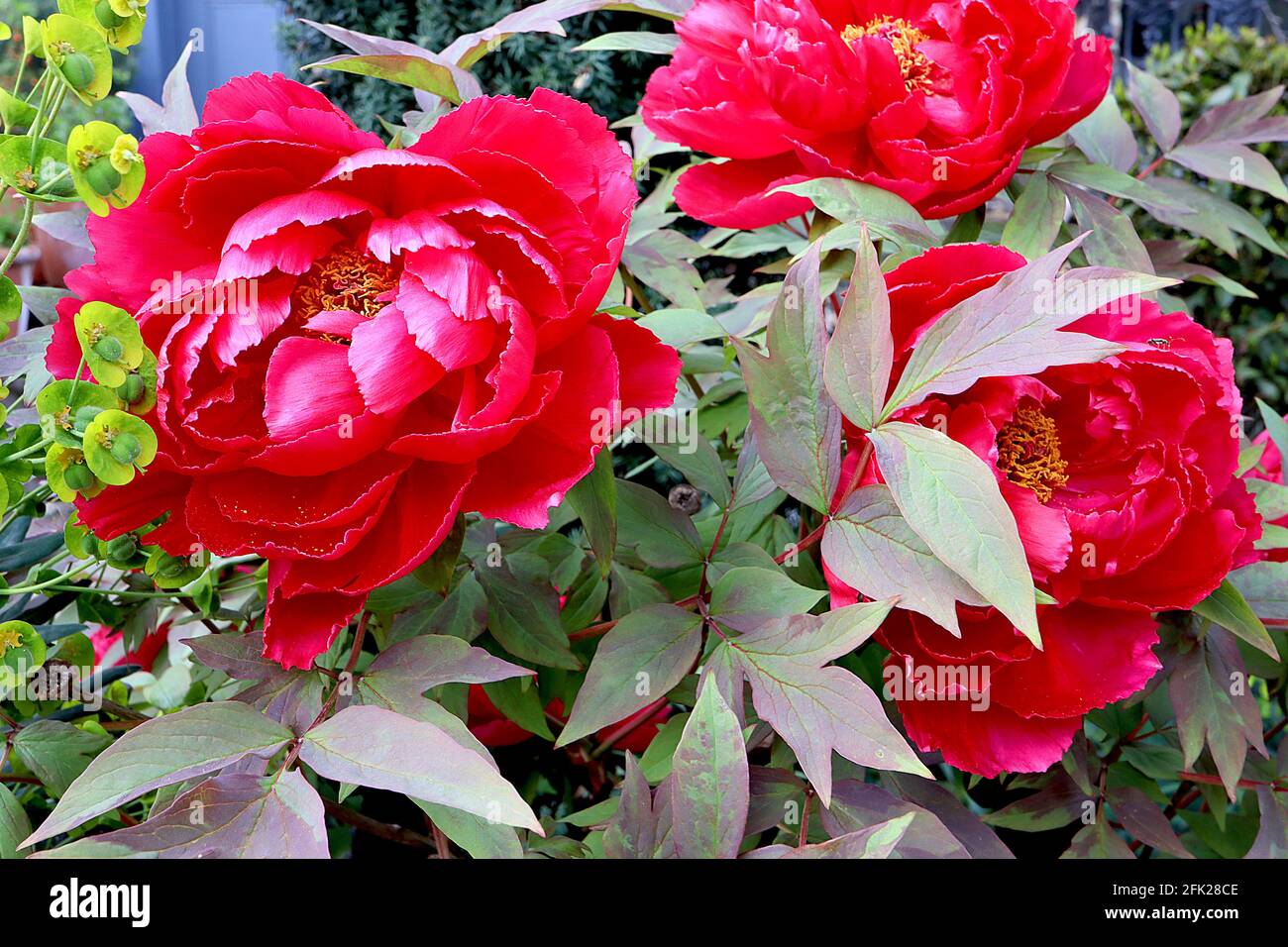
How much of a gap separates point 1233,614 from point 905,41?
0.31m

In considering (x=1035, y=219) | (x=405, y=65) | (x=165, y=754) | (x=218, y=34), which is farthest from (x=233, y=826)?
(x=218, y=34)

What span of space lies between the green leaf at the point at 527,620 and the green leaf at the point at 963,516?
6.1 inches

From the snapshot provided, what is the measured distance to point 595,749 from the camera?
563mm

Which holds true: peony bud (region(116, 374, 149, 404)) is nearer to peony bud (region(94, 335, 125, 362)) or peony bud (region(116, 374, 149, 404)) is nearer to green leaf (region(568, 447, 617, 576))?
peony bud (region(94, 335, 125, 362))

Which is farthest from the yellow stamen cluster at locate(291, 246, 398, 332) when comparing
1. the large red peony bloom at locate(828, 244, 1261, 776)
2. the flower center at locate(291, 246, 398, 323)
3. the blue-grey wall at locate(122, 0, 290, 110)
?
the blue-grey wall at locate(122, 0, 290, 110)

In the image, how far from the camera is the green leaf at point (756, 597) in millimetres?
423

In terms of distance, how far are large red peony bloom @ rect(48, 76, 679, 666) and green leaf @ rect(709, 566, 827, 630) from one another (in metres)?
0.08

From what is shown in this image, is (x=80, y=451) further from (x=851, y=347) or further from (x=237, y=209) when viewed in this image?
(x=851, y=347)

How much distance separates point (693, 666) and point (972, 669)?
113 millimetres

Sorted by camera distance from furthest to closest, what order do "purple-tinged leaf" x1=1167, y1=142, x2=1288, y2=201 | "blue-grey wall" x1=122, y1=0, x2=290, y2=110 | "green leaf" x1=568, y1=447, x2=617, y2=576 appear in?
1. "blue-grey wall" x1=122, y1=0, x2=290, y2=110
2. "purple-tinged leaf" x1=1167, y1=142, x2=1288, y2=201
3. "green leaf" x1=568, y1=447, x2=617, y2=576

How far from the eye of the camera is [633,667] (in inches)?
16.5

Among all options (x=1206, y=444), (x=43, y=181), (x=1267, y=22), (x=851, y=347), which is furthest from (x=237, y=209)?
(x=1267, y=22)

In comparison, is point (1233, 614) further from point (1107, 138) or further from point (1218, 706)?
point (1107, 138)

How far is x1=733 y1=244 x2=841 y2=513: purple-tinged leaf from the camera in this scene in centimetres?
43
